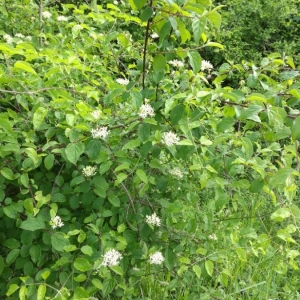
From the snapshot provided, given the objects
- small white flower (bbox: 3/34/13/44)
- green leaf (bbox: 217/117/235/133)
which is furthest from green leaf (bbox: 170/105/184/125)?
small white flower (bbox: 3/34/13/44)

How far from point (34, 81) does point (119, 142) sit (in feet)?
1.15

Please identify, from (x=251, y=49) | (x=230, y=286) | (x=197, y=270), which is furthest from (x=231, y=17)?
(x=197, y=270)

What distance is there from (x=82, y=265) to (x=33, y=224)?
0.61 feet

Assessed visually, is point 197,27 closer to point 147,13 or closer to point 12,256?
point 147,13

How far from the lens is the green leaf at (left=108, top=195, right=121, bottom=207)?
133 centimetres

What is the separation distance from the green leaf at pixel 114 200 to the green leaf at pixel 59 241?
0.61 ft

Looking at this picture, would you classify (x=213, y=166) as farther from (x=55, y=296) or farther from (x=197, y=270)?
(x=55, y=296)

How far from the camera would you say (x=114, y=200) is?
4.37 feet

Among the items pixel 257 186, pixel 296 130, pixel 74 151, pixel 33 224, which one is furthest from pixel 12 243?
pixel 296 130

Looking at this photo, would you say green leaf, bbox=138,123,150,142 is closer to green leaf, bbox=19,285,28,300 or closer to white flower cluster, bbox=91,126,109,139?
white flower cluster, bbox=91,126,109,139

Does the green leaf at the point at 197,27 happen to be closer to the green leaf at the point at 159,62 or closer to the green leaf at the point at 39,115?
the green leaf at the point at 159,62

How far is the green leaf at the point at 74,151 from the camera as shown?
1.17 m

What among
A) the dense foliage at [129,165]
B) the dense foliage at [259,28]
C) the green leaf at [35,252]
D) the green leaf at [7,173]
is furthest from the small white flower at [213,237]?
the dense foliage at [259,28]

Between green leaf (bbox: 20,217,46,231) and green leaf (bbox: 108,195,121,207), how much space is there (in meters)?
0.22
